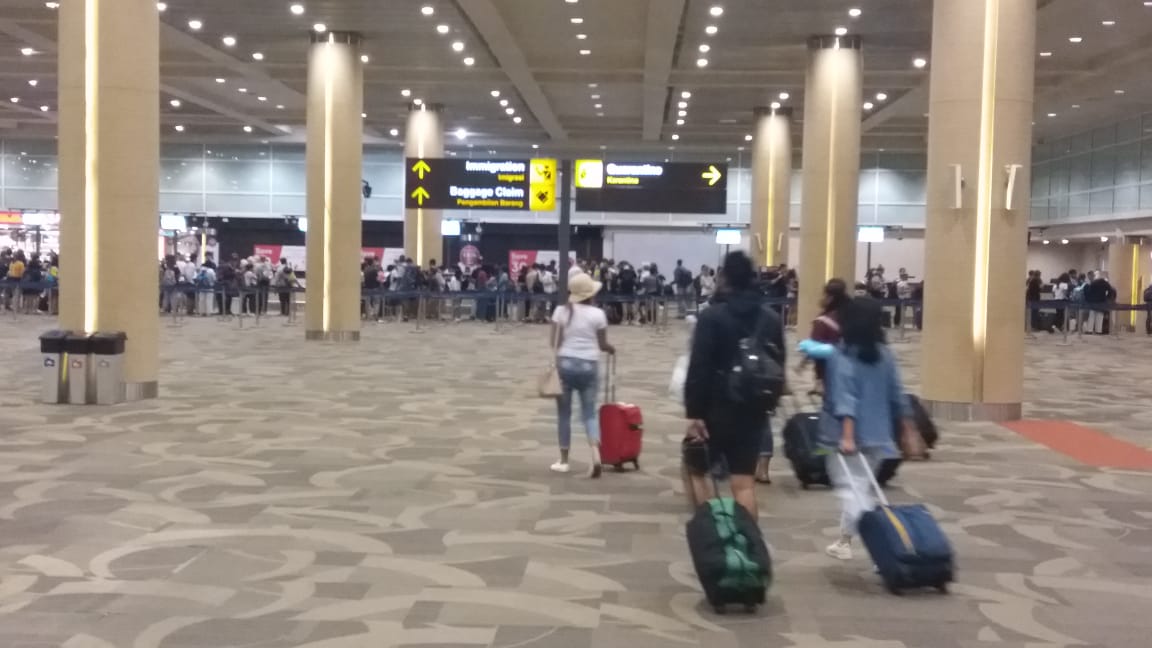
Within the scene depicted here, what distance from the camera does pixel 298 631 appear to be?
529 centimetres

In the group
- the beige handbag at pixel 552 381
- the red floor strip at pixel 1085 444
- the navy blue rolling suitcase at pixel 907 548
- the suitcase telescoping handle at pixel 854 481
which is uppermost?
the beige handbag at pixel 552 381

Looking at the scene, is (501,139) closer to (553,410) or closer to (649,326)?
(649,326)

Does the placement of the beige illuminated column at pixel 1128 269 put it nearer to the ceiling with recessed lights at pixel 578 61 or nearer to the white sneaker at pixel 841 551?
the ceiling with recessed lights at pixel 578 61

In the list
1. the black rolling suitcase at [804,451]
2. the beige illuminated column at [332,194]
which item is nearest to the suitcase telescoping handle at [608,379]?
the black rolling suitcase at [804,451]

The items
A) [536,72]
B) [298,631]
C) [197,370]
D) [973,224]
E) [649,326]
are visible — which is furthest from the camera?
[649,326]

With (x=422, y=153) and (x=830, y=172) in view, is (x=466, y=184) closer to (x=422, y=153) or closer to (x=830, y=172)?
(x=830, y=172)

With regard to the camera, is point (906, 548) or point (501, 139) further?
point (501, 139)

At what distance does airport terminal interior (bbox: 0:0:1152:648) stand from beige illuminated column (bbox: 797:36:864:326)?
0.07 metres

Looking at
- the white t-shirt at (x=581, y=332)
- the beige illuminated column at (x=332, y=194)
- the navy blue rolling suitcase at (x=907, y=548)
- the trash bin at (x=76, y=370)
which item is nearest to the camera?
the navy blue rolling suitcase at (x=907, y=548)

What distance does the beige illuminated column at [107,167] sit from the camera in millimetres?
13344

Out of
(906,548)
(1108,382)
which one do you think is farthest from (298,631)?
(1108,382)

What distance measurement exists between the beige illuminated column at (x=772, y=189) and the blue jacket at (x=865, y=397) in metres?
28.7

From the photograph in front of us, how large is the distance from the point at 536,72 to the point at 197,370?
48.1ft

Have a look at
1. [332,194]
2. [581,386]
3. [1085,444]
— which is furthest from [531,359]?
[581,386]
